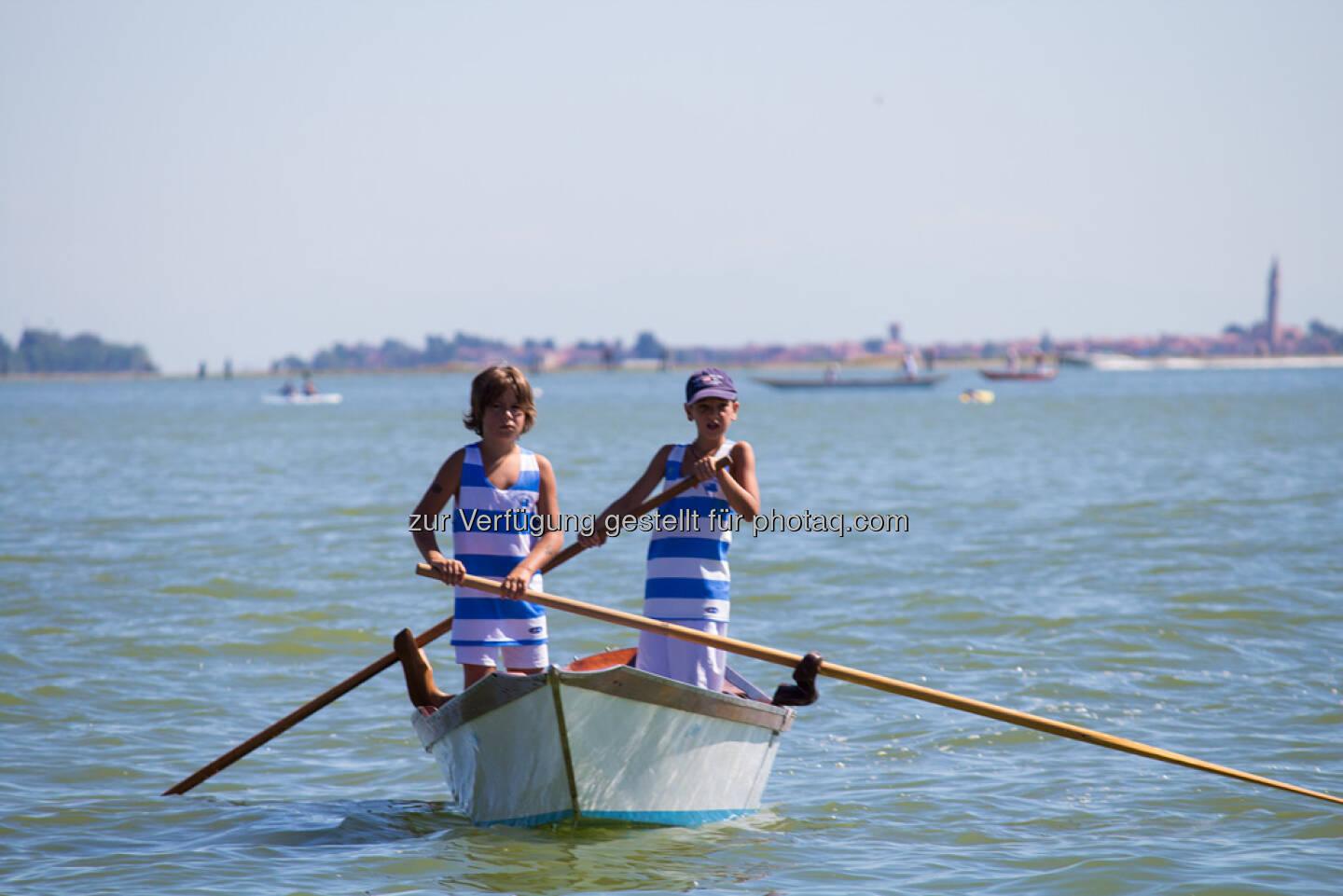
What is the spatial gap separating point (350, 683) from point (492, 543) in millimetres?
1346

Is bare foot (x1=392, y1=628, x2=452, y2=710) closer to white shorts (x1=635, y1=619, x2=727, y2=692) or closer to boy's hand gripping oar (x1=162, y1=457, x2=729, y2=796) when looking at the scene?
boy's hand gripping oar (x1=162, y1=457, x2=729, y2=796)

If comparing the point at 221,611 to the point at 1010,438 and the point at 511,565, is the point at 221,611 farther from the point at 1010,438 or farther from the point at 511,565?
the point at 1010,438

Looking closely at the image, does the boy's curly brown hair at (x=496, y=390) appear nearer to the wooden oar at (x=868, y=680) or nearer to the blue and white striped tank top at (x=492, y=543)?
the blue and white striped tank top at (x=492, y=543)

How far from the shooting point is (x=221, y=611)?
13.4 m

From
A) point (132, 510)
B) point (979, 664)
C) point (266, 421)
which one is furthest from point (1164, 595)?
point (266, 421)

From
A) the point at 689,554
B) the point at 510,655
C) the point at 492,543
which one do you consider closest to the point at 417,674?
the point at 510,655

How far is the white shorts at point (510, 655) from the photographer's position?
20.4 ft

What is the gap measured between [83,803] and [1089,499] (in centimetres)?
1856

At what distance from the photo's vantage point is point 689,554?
20.7 ft

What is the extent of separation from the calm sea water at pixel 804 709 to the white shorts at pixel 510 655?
0.88 m

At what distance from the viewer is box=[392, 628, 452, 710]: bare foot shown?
254 inches

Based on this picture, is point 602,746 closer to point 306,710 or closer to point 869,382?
point 306,710

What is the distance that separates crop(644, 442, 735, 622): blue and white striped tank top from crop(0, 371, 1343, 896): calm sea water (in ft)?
3.67

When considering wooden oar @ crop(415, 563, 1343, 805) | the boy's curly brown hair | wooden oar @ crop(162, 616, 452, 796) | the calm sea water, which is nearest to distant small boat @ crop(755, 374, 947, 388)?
the calm sea water
